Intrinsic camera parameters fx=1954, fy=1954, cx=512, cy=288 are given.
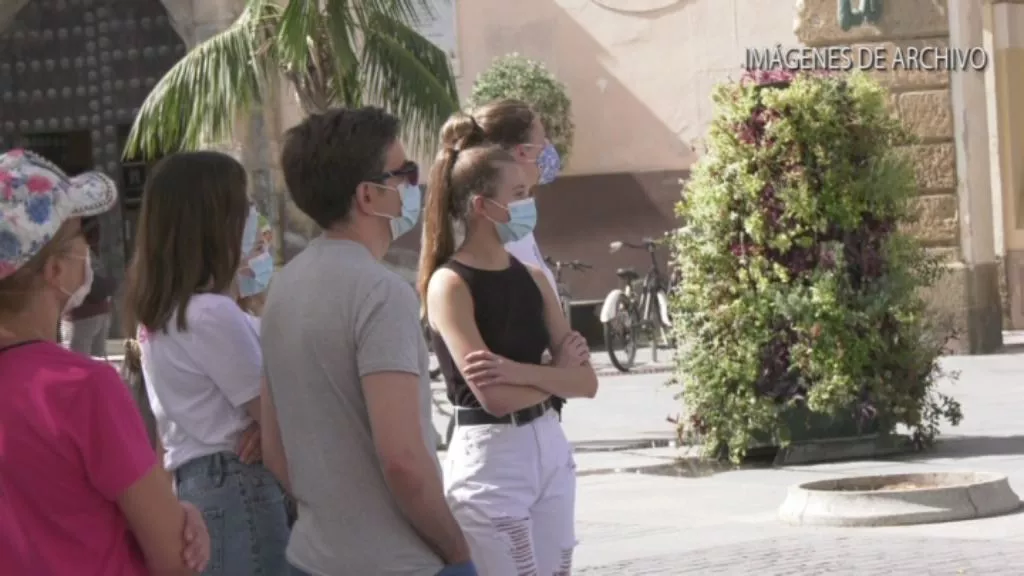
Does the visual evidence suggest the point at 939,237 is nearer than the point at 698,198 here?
No

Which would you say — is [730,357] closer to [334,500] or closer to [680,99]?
[334,500]

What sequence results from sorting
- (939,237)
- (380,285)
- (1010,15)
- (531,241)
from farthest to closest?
(1010,15) → (939,237) → (531,241) → (380,285)

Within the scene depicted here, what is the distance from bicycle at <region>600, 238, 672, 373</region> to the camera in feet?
62.8

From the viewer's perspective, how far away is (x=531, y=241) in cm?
565

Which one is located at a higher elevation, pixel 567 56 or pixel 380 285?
pixel 567 56

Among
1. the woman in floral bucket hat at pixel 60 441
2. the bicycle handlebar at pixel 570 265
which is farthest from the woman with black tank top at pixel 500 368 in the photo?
the bicycle handlebar at pixel 570 265

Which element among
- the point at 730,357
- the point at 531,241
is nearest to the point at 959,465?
the point at 730,357

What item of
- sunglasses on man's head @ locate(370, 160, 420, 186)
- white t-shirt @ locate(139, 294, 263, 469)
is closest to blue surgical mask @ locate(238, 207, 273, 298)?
white t-shirt @ locate(139, 294, 263, 469)

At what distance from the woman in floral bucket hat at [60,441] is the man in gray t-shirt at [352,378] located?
23.4 inches

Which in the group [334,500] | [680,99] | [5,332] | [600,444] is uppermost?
[680,99]

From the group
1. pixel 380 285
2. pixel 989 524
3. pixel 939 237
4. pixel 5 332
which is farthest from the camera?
pixel 939 237

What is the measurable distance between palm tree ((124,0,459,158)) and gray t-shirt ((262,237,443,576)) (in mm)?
7905

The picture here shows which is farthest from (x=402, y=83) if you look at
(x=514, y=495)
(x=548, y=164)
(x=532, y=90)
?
(x=532, y=90)

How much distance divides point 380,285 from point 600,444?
893 cm
